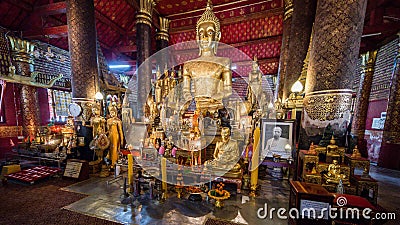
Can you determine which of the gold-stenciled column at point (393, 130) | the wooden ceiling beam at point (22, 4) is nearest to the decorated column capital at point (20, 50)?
the wooden ceiling beam at point (22, 4)

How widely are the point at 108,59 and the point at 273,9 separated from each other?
11.5 m

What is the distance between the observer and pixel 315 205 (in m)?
1.84

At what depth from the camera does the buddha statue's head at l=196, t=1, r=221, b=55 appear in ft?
14.7

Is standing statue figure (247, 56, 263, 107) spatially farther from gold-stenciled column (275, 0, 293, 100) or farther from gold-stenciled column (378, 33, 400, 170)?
gold-stenciled column (378, 33, 400, 170)

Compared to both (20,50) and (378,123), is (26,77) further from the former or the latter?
(378,123)

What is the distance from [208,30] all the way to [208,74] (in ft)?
4.45

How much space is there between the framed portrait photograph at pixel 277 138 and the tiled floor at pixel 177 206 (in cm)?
82

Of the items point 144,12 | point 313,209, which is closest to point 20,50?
point 144,12

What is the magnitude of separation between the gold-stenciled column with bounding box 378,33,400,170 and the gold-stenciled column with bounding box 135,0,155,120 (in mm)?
9414

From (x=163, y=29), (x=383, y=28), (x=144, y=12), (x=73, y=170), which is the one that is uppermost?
(x=163, y=29)

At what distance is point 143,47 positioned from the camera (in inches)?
284

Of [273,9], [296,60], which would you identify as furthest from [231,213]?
[273,9]

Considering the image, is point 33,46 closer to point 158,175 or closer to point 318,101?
point 158,175

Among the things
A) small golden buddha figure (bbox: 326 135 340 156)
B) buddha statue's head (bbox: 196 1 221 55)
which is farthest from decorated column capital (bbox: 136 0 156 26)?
small golden buddha figure (bbox: 326 135 340 156)
